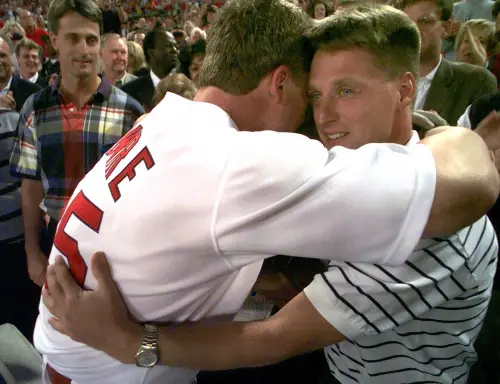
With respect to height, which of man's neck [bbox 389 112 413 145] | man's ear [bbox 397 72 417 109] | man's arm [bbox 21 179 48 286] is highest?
man's ear [bbox 397 72 417 109]

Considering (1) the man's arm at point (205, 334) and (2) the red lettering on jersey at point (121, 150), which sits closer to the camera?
(1) the man's arm at point (205, 334)

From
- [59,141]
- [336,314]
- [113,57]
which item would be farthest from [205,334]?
[113,57]

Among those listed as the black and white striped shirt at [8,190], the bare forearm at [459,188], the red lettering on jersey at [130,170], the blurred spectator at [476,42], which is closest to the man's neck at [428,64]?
the blurred spectator at [476,42]

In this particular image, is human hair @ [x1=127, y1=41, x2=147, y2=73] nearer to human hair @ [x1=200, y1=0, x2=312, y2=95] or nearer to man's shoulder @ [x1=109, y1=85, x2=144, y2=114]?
man's shoulder @ [x1=109, y1=85, x2=144, y2=114]

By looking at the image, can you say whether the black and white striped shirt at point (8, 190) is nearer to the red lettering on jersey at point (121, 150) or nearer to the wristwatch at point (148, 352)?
the red lettering on jersey at point (121, 150)

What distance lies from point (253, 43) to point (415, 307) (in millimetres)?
706

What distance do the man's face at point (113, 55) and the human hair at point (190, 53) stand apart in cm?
64

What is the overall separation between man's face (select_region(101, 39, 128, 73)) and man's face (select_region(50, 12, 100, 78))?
1864 millimetres

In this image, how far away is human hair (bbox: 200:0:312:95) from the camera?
112 cm

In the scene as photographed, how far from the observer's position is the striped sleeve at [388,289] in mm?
914

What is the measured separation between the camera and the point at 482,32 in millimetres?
3436

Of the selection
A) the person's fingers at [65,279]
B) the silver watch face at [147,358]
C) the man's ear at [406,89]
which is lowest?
the silver watch face at [147,358]

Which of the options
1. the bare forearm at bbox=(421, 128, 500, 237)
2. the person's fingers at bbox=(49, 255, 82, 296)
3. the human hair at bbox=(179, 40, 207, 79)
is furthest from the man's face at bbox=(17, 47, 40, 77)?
the bare forearm at bbox=(421, 128, 500, 237)

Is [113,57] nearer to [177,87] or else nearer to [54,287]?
[177,87]
